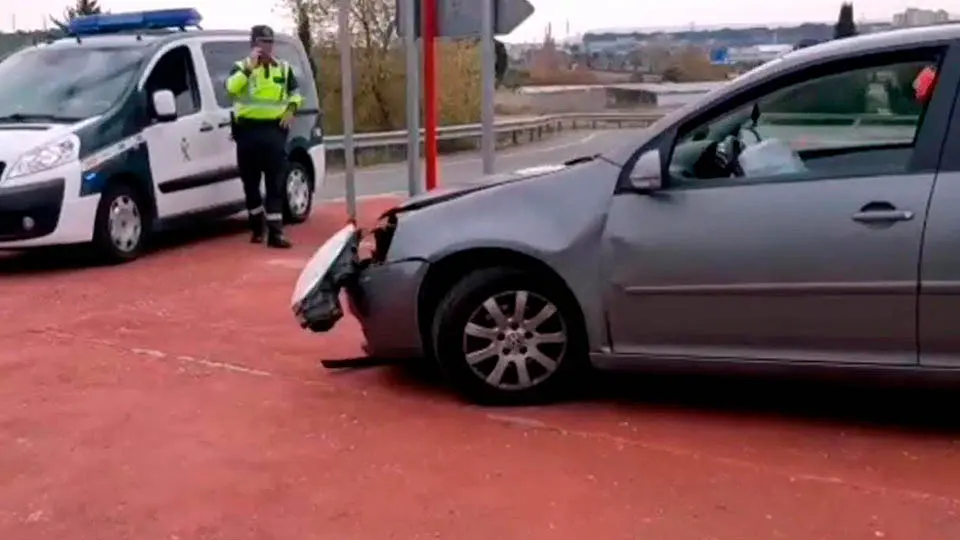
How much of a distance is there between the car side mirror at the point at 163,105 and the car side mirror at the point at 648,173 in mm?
6124

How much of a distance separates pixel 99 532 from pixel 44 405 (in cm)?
181

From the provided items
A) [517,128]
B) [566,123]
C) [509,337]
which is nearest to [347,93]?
[509,337]

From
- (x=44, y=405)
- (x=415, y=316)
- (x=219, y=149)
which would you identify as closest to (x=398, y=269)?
(x=415, y=316)

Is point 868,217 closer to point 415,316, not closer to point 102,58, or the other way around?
point 415,316

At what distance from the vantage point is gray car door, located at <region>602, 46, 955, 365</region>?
17.8 feet

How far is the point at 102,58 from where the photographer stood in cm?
1133

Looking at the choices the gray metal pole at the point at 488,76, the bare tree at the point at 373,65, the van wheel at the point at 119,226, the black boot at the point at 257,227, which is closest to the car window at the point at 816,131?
the gray metal pole at the point at 488,76

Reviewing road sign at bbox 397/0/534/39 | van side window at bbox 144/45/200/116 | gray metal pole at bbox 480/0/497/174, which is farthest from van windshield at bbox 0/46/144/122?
gray metal pole at bbox 480/0/497/174

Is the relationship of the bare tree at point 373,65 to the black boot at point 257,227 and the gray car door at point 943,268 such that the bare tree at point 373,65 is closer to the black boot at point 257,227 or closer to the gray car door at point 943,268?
the black boot at point 257,227

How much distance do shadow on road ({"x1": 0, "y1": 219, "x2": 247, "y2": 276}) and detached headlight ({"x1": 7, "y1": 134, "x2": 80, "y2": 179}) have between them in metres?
0.80

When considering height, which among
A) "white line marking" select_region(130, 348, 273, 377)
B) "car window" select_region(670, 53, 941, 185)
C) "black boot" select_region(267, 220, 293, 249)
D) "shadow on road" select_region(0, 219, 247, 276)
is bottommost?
"shadow on road" select_region(0, 219, 247, 276)

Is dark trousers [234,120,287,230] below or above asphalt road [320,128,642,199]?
above

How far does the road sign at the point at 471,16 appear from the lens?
32.8 ft

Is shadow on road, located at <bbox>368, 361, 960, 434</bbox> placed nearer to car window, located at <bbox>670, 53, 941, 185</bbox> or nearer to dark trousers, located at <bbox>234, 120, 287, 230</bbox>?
car window, located at <bbox>670, 53, 941, 185</bbox>
